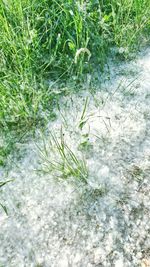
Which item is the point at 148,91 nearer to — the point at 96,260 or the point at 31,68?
the point at 31,68

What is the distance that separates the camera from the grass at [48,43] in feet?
8.73

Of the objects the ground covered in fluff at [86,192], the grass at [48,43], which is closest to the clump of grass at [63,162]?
the ground covered in fluff at [86,192]

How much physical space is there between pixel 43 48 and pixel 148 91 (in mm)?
883

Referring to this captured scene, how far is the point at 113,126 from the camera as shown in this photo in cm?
264

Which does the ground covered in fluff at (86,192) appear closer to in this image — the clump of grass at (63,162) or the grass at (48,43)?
the clump of grass at (63,162)

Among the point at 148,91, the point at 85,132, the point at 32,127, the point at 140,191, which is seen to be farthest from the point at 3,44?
the point at 140,191

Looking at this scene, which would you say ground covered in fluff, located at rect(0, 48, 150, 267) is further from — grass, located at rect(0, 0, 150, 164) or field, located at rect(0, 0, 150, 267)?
grass, located at rect(0, 0, 150, 164)

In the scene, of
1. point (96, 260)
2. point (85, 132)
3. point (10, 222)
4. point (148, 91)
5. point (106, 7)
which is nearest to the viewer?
point (96, 260)

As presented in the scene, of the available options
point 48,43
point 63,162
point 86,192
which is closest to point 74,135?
point 63,162

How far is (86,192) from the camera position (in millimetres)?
2320

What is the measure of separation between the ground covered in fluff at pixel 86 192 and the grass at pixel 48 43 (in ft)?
0.68

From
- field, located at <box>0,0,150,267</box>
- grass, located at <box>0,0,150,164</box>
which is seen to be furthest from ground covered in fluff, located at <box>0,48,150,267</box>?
grass, located at <box>0,0,150,164</box>

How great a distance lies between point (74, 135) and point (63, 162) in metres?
0.27

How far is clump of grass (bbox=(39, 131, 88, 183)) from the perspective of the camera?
234cm
